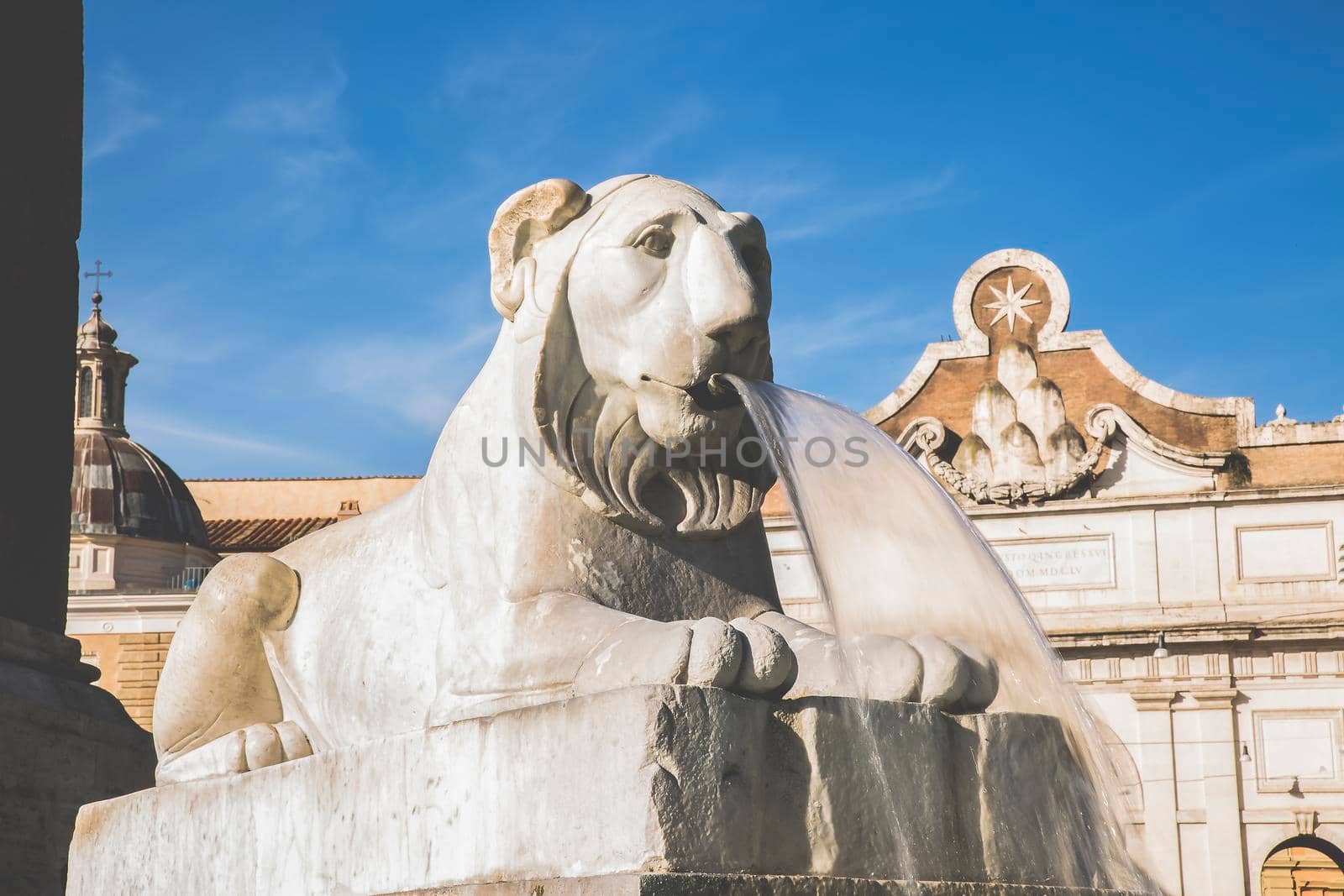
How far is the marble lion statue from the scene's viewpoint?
12.1 ft

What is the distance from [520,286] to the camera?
13.2 feet

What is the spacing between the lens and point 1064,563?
2838 cm

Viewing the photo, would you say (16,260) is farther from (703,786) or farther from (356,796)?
(703,786)

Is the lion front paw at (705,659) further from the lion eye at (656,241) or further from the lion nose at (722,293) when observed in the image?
the lion eye at (656,241)

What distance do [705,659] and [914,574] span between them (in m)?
0.89

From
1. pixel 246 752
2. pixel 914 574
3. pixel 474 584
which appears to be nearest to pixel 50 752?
pixel 246 752

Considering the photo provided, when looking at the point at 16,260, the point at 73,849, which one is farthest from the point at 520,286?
the point at 16,260

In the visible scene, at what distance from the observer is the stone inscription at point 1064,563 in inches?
1115

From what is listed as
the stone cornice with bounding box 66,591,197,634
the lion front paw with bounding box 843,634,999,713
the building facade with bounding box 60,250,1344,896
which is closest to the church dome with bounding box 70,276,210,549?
the stone cornice with bounding box 66,591,197,634

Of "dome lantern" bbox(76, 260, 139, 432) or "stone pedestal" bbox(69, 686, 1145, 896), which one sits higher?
"dome lantern" bbox(76, 260, 139, 432)

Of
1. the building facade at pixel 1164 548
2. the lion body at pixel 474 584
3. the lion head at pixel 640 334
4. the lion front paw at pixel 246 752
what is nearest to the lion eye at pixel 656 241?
the lion head at pixel 640 334

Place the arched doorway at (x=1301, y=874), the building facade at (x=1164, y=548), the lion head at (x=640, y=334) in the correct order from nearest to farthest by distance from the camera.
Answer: the lion head at (x=640, y=334), the building facade at (x=1164, y=548), the arched doorway at (x=1301, y=874)

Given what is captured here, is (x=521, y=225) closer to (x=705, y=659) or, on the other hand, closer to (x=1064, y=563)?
(x=705, y=659)

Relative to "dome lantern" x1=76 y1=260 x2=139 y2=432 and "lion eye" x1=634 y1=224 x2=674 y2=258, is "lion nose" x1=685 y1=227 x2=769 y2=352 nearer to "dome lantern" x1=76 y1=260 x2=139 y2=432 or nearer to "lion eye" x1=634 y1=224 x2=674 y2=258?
"lion eye" x1=634 y1=224 x2=674 y2=258
